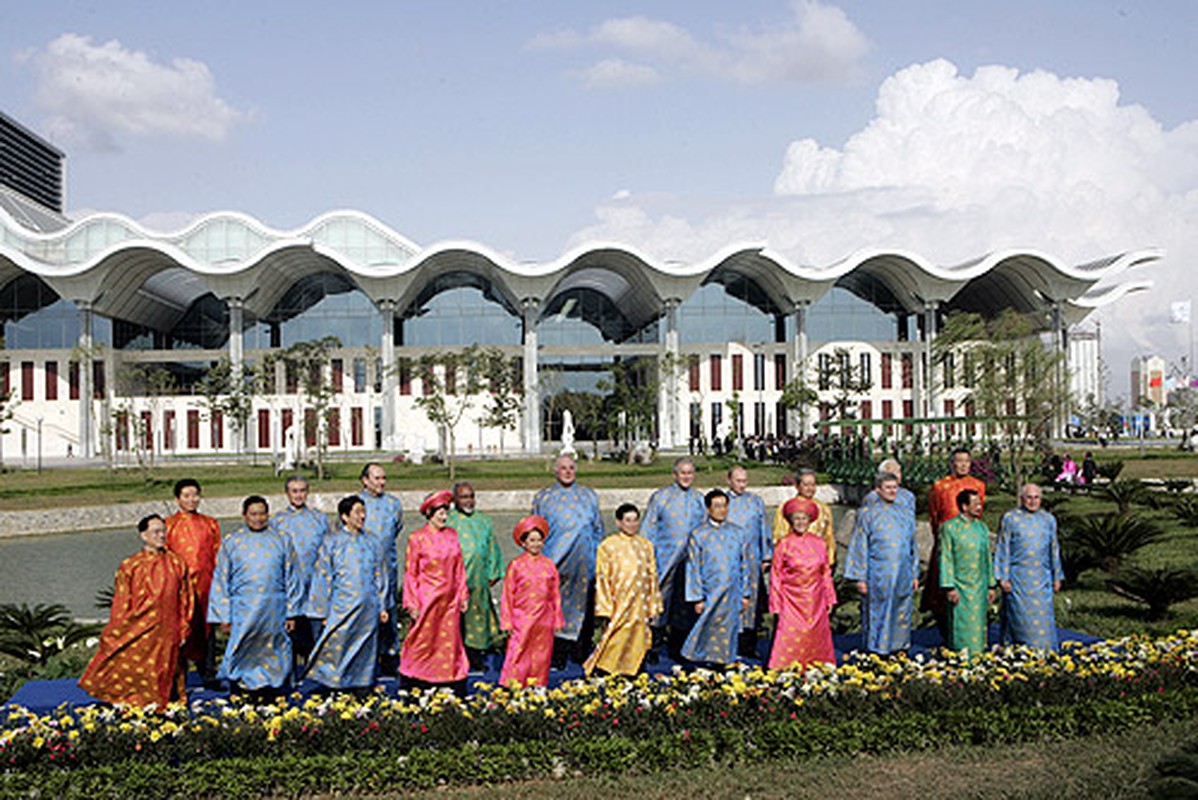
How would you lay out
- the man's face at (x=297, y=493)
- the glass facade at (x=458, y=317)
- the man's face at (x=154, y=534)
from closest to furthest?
the man's face at (x=154, y=534) < the man's face at (x=297, y=493) < the glass facade at (x=458, y=317)

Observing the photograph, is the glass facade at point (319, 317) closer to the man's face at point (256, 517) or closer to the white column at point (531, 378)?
the white column at point (531, 378)

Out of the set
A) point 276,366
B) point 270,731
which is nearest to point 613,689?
point 270,731

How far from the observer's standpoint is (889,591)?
294 inches

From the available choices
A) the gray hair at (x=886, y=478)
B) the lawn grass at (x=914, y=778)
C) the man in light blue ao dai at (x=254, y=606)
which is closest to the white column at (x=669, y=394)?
the gray hair at (x=886, y=478)

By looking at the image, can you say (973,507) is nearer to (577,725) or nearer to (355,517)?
(577,725)

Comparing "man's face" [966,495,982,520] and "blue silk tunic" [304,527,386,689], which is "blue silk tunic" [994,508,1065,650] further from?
"blue silk tunic" [304,527,386,689]

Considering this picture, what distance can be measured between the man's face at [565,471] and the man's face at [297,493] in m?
1.71

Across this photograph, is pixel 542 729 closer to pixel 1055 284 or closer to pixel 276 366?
pixel 276 366

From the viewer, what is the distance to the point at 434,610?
21.9 feet

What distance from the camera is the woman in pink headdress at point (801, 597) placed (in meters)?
6.96

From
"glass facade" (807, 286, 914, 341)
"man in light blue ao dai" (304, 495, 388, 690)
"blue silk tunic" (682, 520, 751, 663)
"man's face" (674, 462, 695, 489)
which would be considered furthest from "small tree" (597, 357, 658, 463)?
"man in light blue ao dai" (304, 495, 388, 690)

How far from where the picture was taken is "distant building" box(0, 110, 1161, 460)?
39.1 metres

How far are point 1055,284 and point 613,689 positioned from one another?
126 feet

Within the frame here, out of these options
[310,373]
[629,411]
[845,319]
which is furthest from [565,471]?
[845,319]
